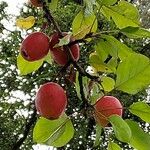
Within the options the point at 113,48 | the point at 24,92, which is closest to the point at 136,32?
the point at 113,48

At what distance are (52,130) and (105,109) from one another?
0.38ft

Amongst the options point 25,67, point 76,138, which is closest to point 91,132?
point 76,138

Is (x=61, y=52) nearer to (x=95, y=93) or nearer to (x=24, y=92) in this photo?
(x=95, y=93)

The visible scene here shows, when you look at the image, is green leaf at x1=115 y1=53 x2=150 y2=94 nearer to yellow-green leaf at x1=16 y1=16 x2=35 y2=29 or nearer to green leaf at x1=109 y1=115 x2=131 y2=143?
green leaf at x1=109 y1=115 x2=131 y2=143

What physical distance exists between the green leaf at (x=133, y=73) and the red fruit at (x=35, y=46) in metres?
0.15

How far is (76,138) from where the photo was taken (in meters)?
6.85

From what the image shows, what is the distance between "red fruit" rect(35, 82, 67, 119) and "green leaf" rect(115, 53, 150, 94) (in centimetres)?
14

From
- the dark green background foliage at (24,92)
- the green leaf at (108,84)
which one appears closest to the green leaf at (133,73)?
the green leaf at (108,84)

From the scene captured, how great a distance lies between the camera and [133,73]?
857 millimetres

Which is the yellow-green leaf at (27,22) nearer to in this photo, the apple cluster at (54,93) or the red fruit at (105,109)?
the apple cluster at (54,93)

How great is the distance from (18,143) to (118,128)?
17.9 feet

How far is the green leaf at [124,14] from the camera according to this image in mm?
900

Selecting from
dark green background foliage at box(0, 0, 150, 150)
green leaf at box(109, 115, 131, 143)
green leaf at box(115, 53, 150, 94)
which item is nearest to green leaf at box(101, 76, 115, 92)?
green leaf at box(115, 53, 150, 94)

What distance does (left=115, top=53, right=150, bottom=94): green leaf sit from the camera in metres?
0.84
